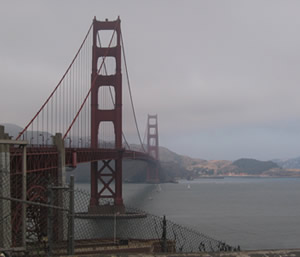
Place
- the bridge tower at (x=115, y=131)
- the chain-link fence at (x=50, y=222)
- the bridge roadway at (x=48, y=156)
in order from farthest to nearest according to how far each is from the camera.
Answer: the bridge tower at (x=115, y=131)
the bridge roadway at (x=48, y=156)
the chain-link fence at (x=50, y=222)

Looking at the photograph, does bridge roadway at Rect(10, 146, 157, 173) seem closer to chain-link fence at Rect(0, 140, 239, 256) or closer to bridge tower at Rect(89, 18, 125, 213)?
chain-link fence at Rect(0, 140, 239, 256)

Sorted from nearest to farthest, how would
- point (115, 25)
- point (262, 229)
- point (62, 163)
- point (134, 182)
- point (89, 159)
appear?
point (62, 163) < point (89, 159) < point (262, 229) < point (115, 25) < point (134, 182)

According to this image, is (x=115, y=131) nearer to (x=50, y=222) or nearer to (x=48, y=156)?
(x=48, y=156)

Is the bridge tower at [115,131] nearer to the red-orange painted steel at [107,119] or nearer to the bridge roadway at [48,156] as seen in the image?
the red-orange painted steel at [107,119]

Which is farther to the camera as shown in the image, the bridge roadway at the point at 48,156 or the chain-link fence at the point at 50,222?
the bridge roadway at the point at 48,156

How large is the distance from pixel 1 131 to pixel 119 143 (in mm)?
33383

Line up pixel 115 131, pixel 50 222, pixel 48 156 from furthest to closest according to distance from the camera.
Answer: pixel 115 131, pixel 48 156, pixel 50 222

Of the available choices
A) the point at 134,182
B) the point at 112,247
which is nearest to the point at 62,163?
the point at 112,247

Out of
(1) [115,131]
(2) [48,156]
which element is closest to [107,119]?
(1) [115,131]

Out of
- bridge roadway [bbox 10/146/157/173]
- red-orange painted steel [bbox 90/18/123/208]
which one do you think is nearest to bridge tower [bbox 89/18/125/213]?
red-orange painted steel [bbox 90/18/123/208]

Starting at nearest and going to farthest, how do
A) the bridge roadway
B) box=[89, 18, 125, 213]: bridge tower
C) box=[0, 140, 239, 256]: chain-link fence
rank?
box=[0, 140, 239, 256]: chain-link fence, the bridge roadway, box=[89, 18, 125, 213]: bridge tower

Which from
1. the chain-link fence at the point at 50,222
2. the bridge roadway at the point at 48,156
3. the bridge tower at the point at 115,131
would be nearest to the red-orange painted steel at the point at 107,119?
the bridge tower at the point at 115,131

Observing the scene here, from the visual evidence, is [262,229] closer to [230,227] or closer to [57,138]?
[230,227]

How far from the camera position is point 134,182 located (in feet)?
558
